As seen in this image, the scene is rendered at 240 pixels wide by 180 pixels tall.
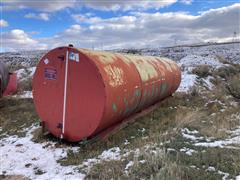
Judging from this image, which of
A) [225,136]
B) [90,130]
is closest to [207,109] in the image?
[225,136]

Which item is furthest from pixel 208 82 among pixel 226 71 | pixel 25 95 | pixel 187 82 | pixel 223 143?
pixel 223 143

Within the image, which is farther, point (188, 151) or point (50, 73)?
point (50, 73)

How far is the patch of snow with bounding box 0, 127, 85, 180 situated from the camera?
179 inches

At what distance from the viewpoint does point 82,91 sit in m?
5.57

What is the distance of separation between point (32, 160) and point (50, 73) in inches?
66.6

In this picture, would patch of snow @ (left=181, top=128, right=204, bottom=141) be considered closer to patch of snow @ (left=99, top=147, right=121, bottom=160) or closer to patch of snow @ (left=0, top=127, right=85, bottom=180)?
patch of snow @ (left=99, top=147, right=121, bottom=160)

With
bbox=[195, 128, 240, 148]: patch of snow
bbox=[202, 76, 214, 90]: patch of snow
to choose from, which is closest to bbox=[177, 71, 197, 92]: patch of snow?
bbox=[202, 76, 214, 90]: patch of snow

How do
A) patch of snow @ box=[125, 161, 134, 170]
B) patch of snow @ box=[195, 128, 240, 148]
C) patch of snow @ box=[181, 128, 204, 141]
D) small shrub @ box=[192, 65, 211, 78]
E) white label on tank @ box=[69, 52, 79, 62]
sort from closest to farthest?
patch of snow @ box=[125, 161, 134, 170], patch of snow @ box=[195, 128, 240, 148], white label on tank @ box=[69, 52, 79, 62], patch of snow @ box=[181, 128, 204, 141], small shrub @ box=[192, 65, 211, 78]

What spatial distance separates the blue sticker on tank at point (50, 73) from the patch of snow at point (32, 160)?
4.14 ft

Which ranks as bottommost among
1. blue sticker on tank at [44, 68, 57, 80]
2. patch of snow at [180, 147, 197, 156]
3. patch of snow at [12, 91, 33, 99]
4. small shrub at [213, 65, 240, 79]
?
patch of snow at [180, 147, 197, 156]

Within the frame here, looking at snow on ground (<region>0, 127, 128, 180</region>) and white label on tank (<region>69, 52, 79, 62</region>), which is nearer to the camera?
snow on ground (<region>0, 127, 128, 180</region>)

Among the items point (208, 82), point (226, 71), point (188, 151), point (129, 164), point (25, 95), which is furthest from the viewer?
point (226, 71)

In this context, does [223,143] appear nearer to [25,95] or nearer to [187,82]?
[25,95]

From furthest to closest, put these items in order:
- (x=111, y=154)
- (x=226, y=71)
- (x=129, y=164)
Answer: (x=226, y=71), (x=111, y=154), (x=129, y=164)
